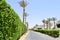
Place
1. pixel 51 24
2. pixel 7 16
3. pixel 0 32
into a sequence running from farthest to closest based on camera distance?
pixel 51 24, pixel 7 16, pixel 0 32

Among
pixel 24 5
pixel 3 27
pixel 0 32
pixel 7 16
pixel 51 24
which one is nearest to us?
pixel 0 32

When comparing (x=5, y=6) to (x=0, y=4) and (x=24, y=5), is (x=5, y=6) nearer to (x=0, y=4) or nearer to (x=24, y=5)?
(x=0, y=4)

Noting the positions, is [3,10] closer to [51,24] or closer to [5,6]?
[5,6]

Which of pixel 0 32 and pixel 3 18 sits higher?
pixel 3 18

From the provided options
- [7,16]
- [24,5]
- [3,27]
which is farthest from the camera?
[24,5]

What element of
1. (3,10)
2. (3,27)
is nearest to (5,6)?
(3,10)

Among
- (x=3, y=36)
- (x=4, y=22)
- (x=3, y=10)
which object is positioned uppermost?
(x=3, y=10)

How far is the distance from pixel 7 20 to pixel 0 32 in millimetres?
1452

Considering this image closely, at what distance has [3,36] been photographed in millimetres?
9586

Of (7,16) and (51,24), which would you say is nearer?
(7,16)

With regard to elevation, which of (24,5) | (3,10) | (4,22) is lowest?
(4,22)

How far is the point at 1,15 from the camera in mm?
9164

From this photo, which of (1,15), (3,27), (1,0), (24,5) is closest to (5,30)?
(3,27)

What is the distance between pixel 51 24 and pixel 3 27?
5871 inches
